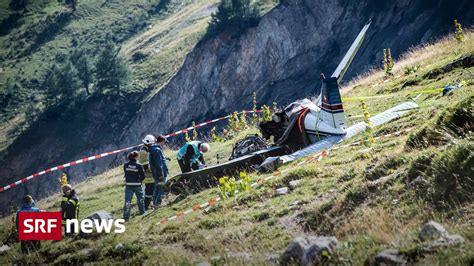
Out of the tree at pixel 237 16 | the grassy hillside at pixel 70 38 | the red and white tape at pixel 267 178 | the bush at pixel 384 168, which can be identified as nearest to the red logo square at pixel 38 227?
the red and white tape at pixel 267 178

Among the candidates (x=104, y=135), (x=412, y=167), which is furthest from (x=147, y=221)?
(x=104, y=135)

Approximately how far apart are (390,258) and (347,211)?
2.69 meters

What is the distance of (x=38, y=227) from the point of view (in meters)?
15.0

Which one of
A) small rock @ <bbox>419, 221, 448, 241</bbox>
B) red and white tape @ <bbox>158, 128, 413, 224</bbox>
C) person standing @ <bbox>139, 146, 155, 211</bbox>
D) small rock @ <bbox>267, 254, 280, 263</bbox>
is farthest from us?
person standing @ <bbox>139, 146, 155, 211</bbox>

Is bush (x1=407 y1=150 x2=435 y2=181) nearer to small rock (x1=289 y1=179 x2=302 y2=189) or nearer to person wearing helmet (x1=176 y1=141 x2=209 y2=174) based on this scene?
small rock (x1=289 y1=179 x2=302 y2=189)

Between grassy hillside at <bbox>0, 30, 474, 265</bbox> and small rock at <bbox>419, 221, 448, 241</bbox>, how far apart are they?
0.47 feet

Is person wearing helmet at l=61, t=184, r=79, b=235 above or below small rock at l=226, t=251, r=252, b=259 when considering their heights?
above

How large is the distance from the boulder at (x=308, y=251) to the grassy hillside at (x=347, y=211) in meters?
0.17

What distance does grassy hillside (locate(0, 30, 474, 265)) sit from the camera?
762 cm

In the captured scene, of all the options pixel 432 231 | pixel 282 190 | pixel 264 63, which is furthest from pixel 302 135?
pixel 264 63

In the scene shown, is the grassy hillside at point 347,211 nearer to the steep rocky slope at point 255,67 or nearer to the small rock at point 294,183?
the small rock at point 294,183

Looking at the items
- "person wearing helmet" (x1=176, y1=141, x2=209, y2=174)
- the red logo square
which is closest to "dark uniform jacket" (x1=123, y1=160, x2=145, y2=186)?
"person wearing helmet" (x1=176, y1=141, x2=209, y2=174)

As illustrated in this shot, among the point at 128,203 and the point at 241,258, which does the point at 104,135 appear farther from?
the point at 241,258

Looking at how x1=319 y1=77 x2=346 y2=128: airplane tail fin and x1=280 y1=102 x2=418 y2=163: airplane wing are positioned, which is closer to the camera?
x1=280 y1=102 x2=418 y2=163: airplane wing
